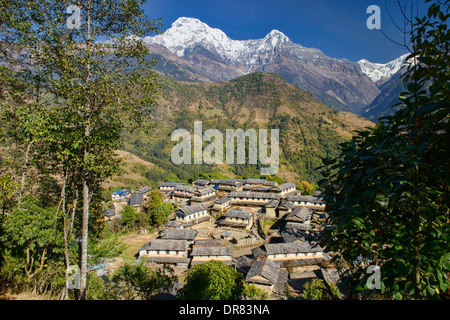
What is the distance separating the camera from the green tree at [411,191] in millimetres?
2805

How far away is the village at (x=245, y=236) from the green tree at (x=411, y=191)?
8.48 metres

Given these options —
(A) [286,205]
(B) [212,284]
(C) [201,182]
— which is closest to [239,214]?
(A) [286,205]

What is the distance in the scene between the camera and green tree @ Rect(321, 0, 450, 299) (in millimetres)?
2805

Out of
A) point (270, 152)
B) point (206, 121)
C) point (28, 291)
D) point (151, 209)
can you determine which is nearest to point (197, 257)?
point (151, 209)

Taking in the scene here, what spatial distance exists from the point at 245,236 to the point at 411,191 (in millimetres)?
33372

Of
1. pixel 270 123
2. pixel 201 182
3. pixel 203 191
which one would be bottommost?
pixel 203 191

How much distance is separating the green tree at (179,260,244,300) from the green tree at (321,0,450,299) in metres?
9.77

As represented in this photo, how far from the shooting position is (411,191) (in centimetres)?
283

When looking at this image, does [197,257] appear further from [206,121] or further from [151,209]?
[206,121]

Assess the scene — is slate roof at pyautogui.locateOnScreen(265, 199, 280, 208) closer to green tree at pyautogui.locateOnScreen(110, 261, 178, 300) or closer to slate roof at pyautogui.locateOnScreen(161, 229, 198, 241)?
slate roof at pyautogui.locateOnScreen(161, 229, 198, 241)

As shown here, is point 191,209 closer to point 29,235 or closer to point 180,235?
point 180,235

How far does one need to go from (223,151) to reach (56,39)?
129089 mm

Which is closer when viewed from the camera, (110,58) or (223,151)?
(110,58)
